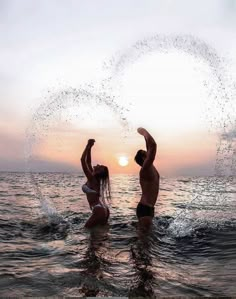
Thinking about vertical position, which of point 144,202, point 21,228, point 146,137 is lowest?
point 21,228

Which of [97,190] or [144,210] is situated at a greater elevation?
[97,190]

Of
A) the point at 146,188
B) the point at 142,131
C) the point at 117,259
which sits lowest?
the point at 117,259

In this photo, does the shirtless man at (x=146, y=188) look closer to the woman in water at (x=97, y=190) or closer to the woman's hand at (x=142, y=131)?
the woman's hand at (x=142, y=131)

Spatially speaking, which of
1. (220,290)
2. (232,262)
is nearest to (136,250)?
(232,262)

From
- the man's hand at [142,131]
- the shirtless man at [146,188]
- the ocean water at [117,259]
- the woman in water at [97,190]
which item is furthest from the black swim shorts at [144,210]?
the man's hand at [142,131]

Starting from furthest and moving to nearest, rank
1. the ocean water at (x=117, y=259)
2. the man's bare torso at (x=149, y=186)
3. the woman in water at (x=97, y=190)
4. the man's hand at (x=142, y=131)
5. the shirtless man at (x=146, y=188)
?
the woman in water at (x=97, y=190)
the man's bare torso at (x=149, y=186)
the shirtless man at (x=146, y=188)
the man's hand at (x=142, y=131)
the ocean water at (x=117, y=259)

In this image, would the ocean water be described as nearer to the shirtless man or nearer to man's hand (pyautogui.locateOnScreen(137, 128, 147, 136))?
the shirtless man

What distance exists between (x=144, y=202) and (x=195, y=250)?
8.46 feet

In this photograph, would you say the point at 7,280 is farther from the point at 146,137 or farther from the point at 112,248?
the point at 146,137

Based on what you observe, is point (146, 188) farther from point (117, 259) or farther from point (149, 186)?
point (117, 259)

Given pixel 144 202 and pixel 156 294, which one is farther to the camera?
pixel 144 202

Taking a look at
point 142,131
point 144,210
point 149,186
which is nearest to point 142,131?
point 142,131

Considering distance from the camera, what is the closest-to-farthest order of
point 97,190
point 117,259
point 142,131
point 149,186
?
1. point 117,259
2. point 142,131
3. point 149,186
4. point 97,190

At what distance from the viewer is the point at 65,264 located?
7.52 metres
